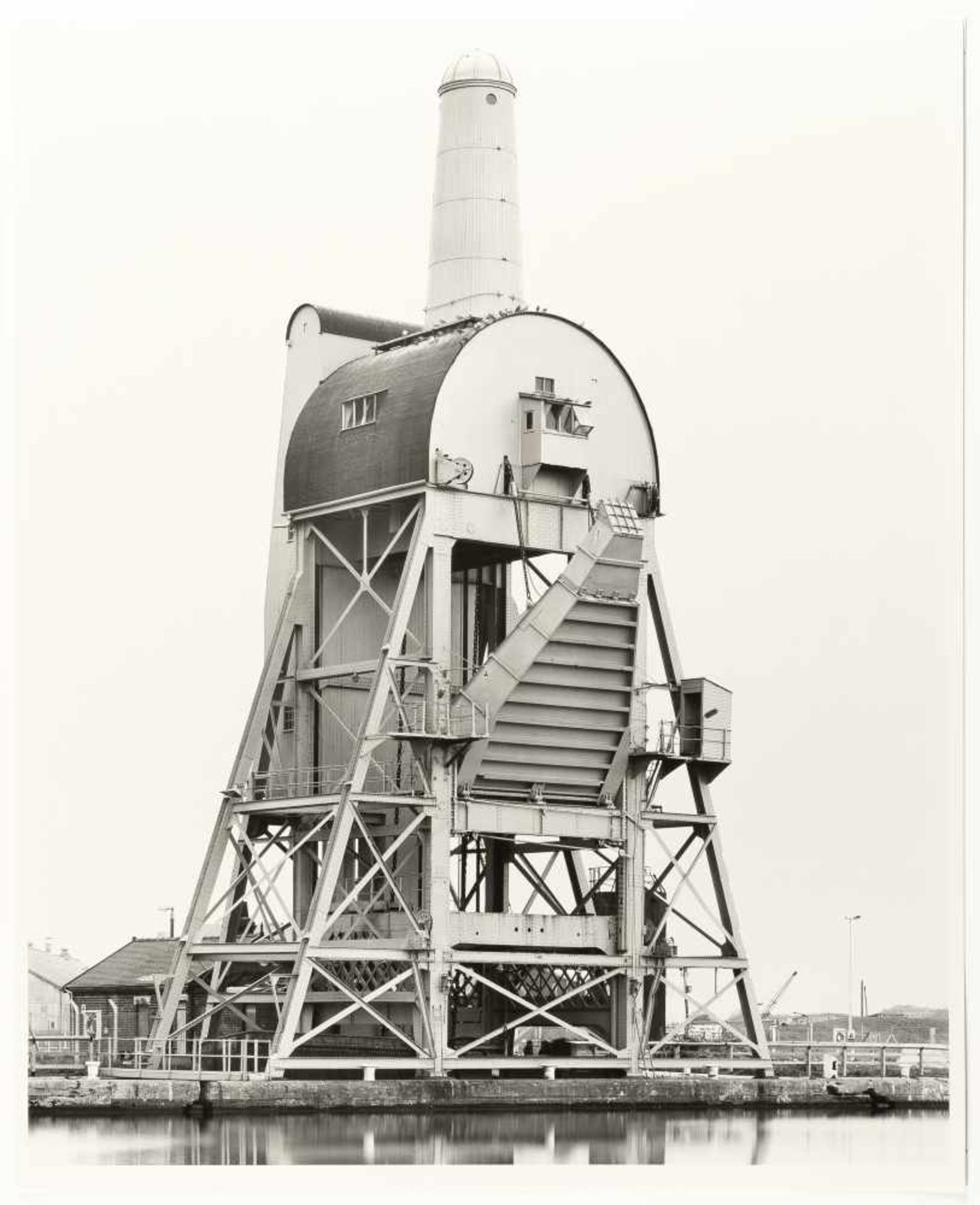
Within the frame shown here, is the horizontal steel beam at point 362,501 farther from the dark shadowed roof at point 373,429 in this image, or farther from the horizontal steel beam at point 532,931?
the horizontal steel beam at point 532,931

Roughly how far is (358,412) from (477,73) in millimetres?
8045

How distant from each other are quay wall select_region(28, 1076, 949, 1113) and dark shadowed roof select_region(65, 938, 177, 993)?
19602mm

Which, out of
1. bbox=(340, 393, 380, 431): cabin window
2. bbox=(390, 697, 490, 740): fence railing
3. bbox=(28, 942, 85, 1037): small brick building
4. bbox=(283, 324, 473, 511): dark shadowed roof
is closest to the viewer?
bbox=(390, 697, 490, 740): fence railing

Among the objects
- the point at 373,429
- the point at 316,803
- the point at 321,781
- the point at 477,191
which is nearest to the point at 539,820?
the point at 316,803

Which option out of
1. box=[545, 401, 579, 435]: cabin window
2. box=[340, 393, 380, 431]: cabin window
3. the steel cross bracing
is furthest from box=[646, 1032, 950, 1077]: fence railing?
box=[340, 393, 380, 431]: cabin window

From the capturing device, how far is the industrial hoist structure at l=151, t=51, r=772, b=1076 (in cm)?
6631

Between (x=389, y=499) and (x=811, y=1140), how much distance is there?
16.8m

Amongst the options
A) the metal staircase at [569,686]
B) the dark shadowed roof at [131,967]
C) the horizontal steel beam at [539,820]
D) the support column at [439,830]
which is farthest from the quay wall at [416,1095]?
the dark shadowed roof at [131,967]

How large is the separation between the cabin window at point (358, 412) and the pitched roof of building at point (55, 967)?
145ft

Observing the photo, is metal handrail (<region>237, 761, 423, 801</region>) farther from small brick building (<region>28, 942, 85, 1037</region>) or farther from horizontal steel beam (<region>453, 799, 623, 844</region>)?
small brick building (<region>28, 942, 85, 1037</region>)

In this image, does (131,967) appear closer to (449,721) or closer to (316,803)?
(316,803)

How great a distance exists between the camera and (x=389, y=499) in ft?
222

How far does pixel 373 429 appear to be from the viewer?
2699 inches

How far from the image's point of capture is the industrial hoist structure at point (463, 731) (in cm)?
6631
